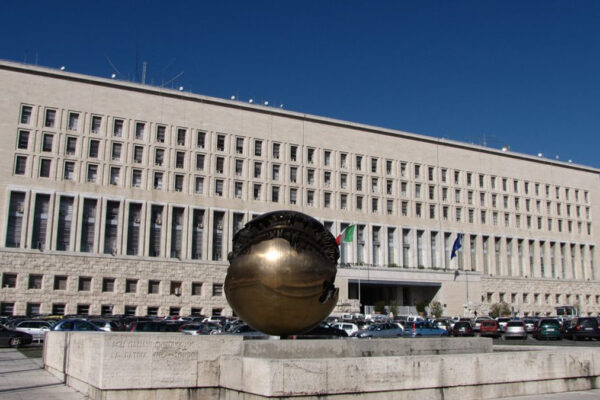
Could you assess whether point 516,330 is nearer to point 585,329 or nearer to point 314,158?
point 585,329

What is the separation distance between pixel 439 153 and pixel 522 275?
1906 cm

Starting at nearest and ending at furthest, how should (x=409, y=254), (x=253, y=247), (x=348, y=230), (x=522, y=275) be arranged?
(x=253, y=247) → (x=348, y=230) → (x=409, y=254) → (x=522, y=275)

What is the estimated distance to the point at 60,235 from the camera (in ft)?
173

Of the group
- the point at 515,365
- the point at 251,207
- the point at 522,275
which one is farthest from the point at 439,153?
the point at 515,365

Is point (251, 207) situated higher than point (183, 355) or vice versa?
point (251, 207)

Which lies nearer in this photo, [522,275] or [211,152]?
[211,152]

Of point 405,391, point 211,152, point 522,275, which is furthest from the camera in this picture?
point 522,275

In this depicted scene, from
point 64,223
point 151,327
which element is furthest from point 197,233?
point 151,327

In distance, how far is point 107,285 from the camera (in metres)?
52.8

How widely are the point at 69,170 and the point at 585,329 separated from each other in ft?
138

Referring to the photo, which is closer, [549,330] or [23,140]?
[549,330]

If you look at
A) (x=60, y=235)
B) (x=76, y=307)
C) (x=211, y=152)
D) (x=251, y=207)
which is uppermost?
(x=211, y=152)

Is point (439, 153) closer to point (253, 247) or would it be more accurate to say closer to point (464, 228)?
point (464, 228)

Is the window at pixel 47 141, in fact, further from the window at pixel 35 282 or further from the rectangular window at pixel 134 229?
the window at pixel 35 282
